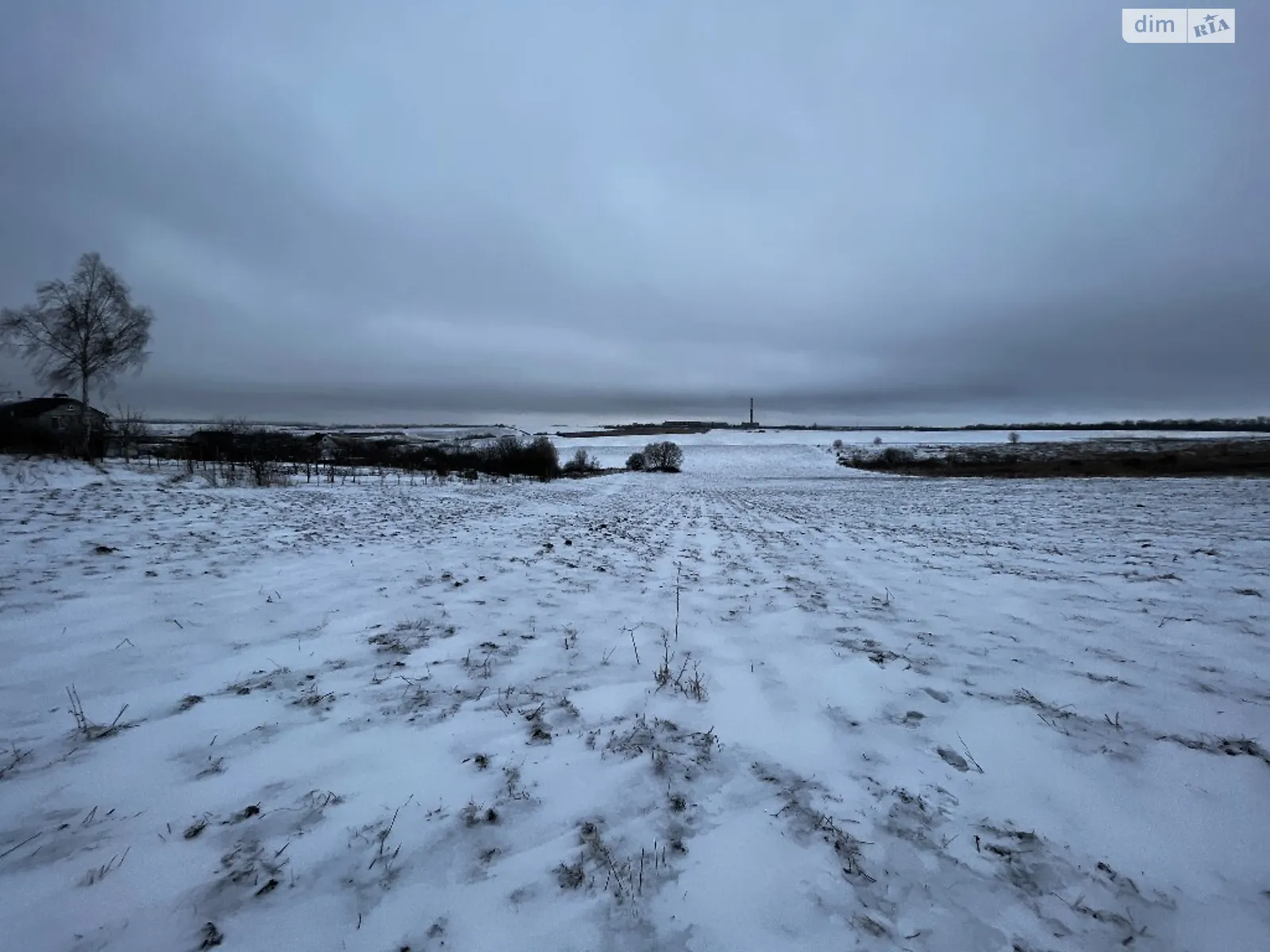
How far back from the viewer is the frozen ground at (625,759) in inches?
71.6

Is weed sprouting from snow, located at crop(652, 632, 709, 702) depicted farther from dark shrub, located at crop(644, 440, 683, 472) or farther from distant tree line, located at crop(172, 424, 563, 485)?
dark shrub, located at crop(644, 440, 683, 472)

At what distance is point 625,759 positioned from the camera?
2746 millimetres

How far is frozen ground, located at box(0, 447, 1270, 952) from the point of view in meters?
1.82

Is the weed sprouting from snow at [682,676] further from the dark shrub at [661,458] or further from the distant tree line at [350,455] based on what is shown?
the dark shrub at [661,458]

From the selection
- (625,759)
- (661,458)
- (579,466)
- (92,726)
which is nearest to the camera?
(625,759)

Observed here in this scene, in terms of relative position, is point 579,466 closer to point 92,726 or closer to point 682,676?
point 682,676

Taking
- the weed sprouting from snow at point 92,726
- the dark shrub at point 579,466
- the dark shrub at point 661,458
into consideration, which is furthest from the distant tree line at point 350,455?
the dark shrub at point 661,458

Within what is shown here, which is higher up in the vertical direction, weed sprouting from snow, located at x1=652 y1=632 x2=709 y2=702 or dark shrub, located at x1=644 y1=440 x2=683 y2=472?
dark shrub, located at x1=644 y1=440 x2=683 y2=472

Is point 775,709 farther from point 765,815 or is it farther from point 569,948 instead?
point 569,948

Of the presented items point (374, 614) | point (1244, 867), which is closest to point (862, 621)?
point (1244, 867)

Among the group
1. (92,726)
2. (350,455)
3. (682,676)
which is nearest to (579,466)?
A: (350,455)

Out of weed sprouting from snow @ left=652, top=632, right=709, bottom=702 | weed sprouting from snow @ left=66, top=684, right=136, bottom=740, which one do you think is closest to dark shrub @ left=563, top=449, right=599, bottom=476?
weed sprouting from snow @ left=652, top=632, right=709, bottom=702

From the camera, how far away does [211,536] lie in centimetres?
774

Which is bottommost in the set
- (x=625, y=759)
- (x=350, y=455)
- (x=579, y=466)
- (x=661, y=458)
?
(x=625, y=759)
